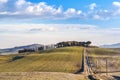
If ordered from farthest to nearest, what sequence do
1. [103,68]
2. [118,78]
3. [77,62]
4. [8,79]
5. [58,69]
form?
[77,62]
[103,68]
[58,69]
[118,78]
[8,79]

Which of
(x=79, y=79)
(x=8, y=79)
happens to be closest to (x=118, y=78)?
(x=79, y=79)

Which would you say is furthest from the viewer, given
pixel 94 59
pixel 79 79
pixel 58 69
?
pixel 94 59

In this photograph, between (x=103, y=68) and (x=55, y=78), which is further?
(x=103, y=68)

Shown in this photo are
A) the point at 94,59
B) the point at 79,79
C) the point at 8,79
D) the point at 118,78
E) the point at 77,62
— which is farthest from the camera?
the point at 94,59

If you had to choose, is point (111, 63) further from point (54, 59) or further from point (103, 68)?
point (54, 59)

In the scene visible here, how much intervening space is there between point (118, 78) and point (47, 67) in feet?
93.6

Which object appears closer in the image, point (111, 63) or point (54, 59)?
point (111, 63)

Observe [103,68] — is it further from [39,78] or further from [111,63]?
[39,78]

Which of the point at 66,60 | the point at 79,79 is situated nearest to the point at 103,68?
the point at 66,60

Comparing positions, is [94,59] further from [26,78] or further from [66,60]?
[26,78]

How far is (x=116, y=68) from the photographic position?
105 metres

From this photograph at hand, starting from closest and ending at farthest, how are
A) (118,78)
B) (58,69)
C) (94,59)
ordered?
(118,78), (58,69), (94,59)

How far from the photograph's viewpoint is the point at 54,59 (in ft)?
406

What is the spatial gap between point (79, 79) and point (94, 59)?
190ft
